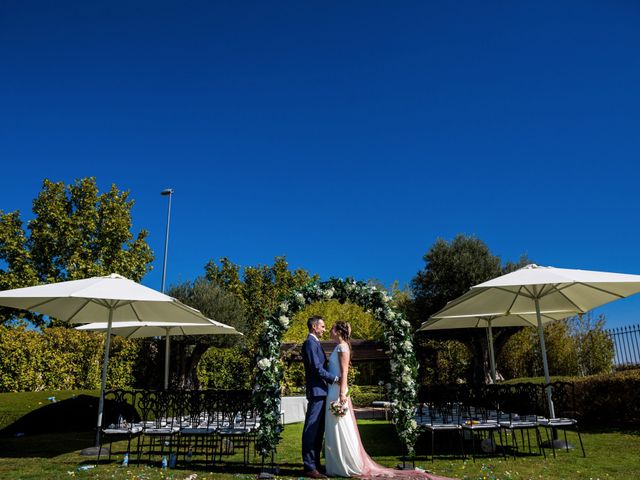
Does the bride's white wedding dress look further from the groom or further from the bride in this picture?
the groom

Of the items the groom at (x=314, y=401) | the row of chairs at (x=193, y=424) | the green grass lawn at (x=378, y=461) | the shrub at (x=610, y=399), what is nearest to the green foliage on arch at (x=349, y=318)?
the shrub at (x=610, y=399)

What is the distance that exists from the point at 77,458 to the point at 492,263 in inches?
645

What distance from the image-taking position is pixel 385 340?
769 cm

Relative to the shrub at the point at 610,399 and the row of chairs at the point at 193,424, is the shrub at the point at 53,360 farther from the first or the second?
the shrub at the point at 610,399

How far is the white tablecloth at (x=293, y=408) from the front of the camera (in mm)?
14312

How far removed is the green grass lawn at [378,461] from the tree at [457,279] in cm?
967

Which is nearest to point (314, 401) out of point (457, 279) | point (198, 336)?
point (198, 336)

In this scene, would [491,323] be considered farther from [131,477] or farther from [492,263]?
[131,477]

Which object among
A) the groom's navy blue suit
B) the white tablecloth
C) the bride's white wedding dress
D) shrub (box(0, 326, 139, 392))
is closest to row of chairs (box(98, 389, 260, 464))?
the groom's navy blue suit

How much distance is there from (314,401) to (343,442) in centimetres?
68

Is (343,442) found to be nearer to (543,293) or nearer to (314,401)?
(314,401)

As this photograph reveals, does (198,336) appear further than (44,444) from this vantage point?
Yes

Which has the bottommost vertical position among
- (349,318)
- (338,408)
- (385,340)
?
(338,408)

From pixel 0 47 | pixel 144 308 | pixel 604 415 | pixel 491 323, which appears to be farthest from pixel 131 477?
pixel 0 47
